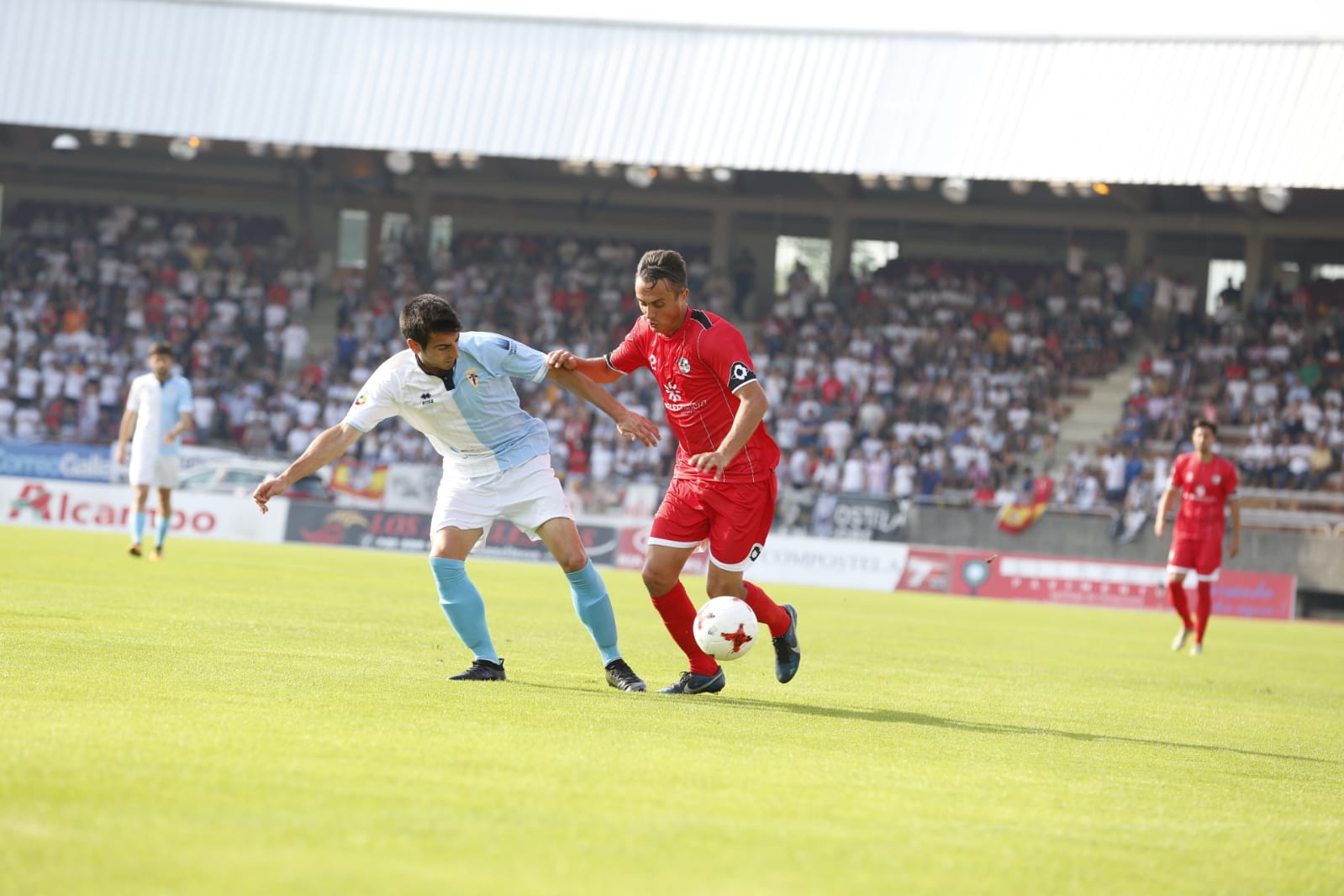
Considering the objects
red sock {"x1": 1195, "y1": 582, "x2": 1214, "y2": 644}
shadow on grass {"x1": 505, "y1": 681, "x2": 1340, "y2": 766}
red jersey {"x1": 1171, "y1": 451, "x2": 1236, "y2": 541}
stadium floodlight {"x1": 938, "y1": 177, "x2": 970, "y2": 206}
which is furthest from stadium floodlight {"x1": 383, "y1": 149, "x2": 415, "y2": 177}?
shadow on grass {"x1": 505, "y1": 681, "x2": 1340, "y2": 766}

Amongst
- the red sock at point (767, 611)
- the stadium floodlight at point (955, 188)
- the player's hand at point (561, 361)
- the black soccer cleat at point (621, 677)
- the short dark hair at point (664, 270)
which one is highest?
the stadium floodlight at point (955, 188)

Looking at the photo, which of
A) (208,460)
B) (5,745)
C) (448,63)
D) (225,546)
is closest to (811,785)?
(5,745)

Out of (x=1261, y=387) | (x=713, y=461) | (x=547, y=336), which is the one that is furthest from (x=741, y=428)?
(x=547, y=336)

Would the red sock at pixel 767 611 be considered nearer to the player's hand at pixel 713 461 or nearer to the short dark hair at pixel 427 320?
the player's hand at pixel 713 461

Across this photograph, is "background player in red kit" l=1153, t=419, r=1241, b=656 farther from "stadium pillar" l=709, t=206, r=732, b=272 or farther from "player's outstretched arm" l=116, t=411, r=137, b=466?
"stadium pillar" l=709, t=206, r=732, b=272

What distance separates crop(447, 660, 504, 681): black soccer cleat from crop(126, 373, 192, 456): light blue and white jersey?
10.2 m

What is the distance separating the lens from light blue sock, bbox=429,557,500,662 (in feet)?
28.4

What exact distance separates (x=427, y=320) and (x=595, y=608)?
6.13 ft

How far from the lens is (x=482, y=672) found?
862 cm

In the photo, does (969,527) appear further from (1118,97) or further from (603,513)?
(1118,97)

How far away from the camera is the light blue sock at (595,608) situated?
8.73 m

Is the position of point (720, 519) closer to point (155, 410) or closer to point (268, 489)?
point (268, 489)

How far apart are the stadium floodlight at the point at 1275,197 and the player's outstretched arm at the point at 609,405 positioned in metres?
25.3

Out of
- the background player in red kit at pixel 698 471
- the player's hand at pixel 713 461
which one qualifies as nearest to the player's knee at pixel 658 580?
the background player in red kit at pixel 698 471
